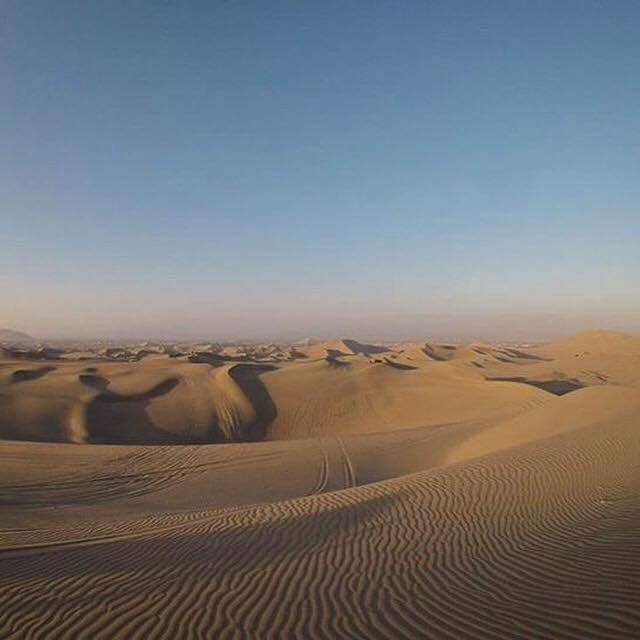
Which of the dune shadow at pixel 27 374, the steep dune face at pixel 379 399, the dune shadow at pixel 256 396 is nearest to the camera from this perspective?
the dune shadow at pixel 256 396

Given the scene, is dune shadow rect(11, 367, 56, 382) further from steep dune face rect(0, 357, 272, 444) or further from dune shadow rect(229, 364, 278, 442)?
dune shadow rect(229, 364, 278, 442)

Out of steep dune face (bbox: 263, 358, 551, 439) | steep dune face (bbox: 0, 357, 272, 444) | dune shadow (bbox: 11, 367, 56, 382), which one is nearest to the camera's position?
steep dune face (bbox: 0, 357, 272, 444)

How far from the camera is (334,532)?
22.9ft

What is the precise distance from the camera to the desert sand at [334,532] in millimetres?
4238

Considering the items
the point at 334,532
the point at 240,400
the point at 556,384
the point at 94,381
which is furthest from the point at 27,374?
the point at 556,384

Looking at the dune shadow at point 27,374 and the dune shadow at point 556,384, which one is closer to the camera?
the dune shadow at point 27,374

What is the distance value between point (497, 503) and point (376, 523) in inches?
95.1

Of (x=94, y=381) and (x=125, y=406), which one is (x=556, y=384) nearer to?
(x=125, y=406)

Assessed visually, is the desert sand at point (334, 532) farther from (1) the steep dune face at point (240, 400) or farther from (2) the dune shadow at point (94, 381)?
(2) the dune shadow at point (94, 381)

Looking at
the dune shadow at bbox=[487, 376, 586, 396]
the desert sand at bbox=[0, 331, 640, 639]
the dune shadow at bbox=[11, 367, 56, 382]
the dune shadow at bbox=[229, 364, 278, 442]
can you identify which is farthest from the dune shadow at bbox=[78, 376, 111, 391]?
the dune shadow at bbox=[487, 376, 586, 396]

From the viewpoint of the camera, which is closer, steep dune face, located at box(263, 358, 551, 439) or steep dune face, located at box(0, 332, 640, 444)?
steep dune face, located at box(0, 332, 640, 444)

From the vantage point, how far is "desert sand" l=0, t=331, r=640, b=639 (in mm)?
4238

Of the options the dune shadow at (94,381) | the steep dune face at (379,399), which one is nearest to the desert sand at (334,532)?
the steep dune face at (379,399)

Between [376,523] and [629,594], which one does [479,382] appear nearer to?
[376,523]
